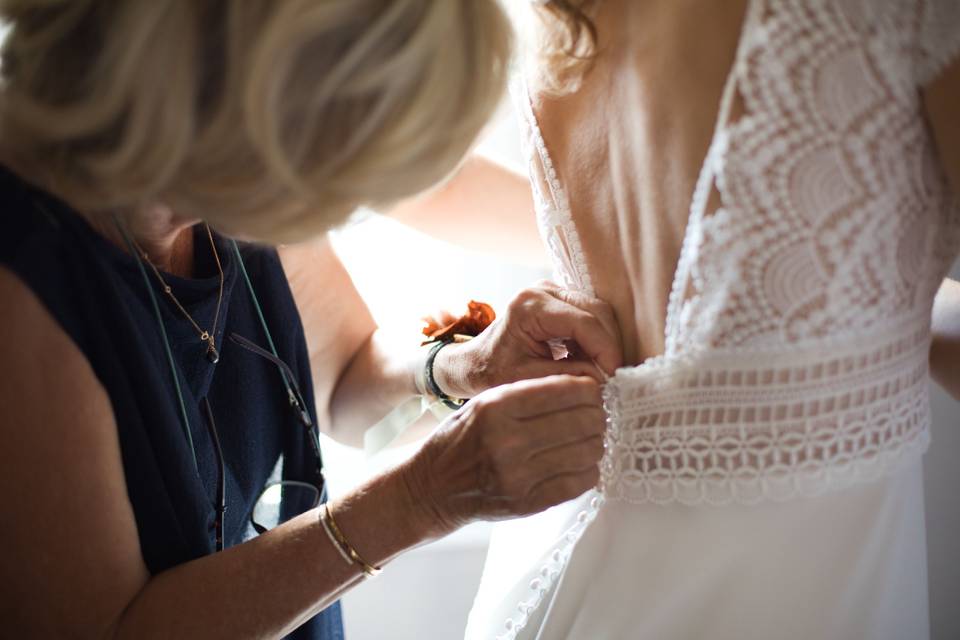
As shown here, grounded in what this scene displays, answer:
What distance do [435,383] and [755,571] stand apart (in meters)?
0.49

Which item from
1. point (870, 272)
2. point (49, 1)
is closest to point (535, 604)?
point (870, 272)

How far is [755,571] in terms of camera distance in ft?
2.33

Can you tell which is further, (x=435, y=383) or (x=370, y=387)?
(x=370, y=387)

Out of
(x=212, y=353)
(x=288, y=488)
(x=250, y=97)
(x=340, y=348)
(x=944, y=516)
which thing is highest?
(x=250, y=97)

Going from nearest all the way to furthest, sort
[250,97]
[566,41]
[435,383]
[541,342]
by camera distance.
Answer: [250,97], [566,41], [541,342], [435,383]

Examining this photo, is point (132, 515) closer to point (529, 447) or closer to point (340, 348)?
point (529, 447)

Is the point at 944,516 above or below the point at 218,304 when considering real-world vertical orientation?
below

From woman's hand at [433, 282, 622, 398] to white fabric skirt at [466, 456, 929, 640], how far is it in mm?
137

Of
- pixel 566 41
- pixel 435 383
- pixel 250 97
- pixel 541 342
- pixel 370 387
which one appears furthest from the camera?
pixel 370 387

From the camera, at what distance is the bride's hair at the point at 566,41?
0.74m

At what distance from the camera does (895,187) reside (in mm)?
625

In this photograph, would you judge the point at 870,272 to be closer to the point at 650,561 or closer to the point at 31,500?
the point at 650,561

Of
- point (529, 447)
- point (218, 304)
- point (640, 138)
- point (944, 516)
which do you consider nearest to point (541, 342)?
point (529, 447)

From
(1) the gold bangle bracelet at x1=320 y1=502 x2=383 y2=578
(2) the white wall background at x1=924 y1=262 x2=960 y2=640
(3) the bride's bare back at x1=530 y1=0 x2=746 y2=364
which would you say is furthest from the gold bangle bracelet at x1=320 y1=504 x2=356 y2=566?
(2) the white wall background at x1=924 y1=262 x2=960 y2=640
